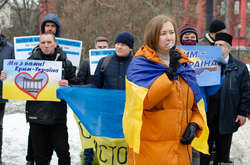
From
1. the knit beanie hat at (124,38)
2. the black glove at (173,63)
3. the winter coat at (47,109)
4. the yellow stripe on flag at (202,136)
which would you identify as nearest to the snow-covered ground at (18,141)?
the winter coat at (47,109)

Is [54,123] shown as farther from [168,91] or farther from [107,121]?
[168,91]

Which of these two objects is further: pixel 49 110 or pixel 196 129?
pixel 49 110

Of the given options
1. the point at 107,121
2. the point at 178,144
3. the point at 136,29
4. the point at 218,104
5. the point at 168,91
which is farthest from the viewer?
the point at 136,29

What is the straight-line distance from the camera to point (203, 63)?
4344 millimetres

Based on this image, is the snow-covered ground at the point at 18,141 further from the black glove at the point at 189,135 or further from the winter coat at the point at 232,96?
the black glove at the point at 189,135

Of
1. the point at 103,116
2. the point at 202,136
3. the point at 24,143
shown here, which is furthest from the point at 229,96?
the point at 24,143

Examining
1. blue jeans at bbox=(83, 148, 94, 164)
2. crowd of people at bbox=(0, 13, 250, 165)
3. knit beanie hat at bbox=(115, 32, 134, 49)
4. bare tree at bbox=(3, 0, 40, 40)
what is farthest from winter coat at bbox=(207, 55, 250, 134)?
bare tree at bbox=(3, 0, 40, 40)

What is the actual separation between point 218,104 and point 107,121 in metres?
1.67

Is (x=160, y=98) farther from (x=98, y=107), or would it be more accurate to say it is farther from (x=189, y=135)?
(x=98, y=107)

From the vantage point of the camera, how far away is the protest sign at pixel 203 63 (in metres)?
4.32

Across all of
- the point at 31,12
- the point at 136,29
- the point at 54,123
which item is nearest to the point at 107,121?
the point at 54,123

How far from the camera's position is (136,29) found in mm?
18297

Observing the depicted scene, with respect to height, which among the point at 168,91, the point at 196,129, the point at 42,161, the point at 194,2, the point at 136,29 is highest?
the point at 194,2

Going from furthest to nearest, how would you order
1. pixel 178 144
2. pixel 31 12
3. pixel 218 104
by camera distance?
pixel 31 12
pixel 218 104
pixel 178 144
